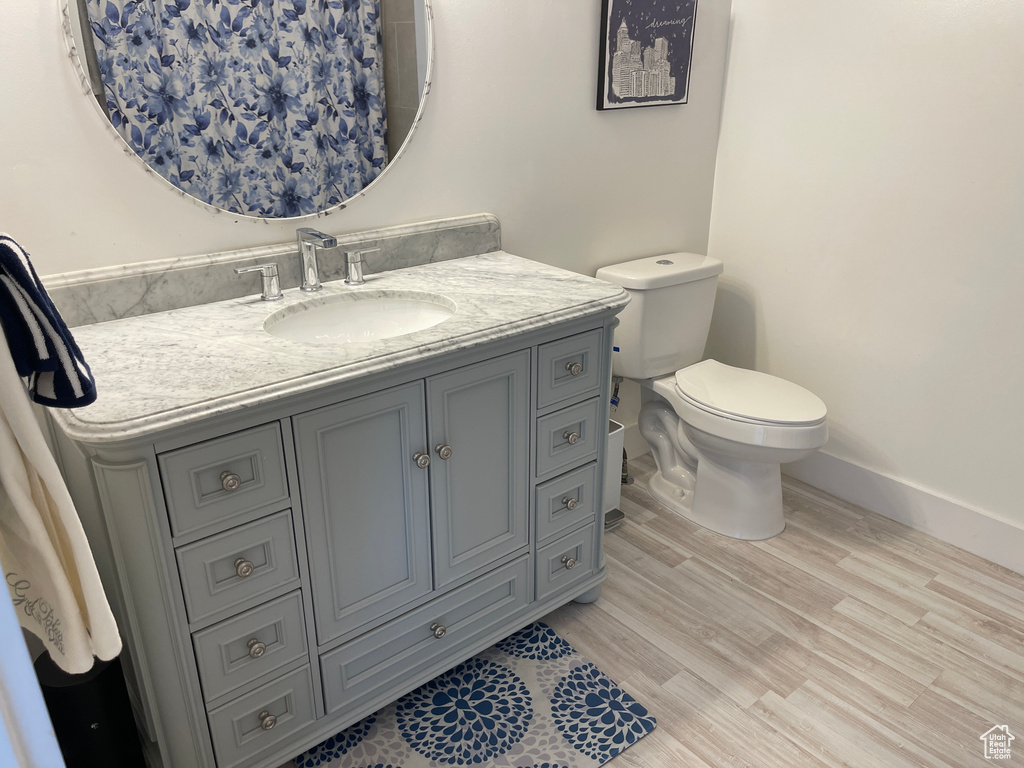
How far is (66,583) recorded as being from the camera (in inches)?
34.3

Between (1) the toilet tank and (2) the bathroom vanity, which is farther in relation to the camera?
(1) the toilet tank

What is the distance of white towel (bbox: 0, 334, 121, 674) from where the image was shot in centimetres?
79

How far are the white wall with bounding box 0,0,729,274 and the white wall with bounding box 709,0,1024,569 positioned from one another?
8.3 inches

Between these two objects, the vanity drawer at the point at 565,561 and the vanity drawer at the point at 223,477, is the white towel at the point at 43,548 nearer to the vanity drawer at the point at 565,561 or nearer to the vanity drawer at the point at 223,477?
the vanity drawer at the point at 223,477

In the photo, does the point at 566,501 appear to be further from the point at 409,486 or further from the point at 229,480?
the point at 229,480

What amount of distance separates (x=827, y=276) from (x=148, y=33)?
6.36 feet

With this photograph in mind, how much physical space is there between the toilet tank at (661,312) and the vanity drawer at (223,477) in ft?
3.88

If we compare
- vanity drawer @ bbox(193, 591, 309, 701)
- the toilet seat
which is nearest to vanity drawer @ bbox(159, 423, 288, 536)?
vanity drawer @ bbox(193, 591, 309, 701)

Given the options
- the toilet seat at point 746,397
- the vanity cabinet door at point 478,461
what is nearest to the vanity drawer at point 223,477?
the vanity cabinet door at point 478,461

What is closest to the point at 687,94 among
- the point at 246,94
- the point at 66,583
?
the point at 246,94

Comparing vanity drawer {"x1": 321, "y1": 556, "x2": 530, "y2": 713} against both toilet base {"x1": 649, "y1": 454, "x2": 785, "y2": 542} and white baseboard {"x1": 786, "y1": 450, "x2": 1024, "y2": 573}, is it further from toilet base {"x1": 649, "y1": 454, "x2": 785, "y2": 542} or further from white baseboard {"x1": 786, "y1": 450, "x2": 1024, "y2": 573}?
white baseboard {"x1": 786, "y1": 450, "x2": 1024, "y2": 573}

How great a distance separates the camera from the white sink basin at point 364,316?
166 centimetres

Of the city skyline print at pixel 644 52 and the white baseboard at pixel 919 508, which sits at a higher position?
the city skyline print at pixel 644 52

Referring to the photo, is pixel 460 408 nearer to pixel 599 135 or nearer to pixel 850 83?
pixel 599 135
